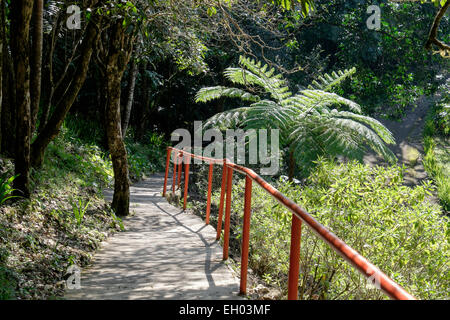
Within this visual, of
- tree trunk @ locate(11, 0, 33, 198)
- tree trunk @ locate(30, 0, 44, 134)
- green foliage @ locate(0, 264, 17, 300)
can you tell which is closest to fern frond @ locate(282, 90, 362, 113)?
tree trunk @ locate(30, 0, 44, 134)

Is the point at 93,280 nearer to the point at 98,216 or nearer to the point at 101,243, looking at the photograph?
the point at 101,243

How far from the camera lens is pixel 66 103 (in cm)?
642

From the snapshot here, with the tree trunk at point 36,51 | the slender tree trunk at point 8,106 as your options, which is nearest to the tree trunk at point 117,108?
the tree trunk at point 36,51

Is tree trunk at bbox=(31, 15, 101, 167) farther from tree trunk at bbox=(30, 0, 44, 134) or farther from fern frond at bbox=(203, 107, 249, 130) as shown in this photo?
fern frond at bbox=(203, 107, 249, 130)

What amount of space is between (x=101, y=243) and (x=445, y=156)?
1546 cm

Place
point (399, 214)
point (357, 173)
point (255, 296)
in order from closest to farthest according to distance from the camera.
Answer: point (255, 296)
point (399, 214)
point (357, 173)

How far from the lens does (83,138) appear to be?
12.3 m

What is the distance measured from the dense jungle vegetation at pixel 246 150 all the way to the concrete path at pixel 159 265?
271 mm

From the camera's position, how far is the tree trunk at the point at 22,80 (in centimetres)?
472

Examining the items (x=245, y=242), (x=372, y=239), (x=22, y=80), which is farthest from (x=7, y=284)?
(x=372, y=239)

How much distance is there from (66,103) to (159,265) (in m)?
3.10

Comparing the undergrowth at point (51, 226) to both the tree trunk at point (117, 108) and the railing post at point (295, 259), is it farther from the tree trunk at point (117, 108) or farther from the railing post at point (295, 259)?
the railing post at point (295, 259)

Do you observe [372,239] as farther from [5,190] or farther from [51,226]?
[5,190]
